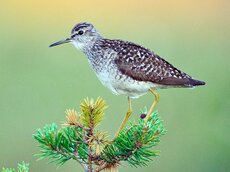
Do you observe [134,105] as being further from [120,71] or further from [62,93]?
[120,71]

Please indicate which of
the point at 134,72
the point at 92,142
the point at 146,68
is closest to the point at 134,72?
the point at 134,72

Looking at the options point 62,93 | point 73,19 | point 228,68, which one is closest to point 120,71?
point 62,93

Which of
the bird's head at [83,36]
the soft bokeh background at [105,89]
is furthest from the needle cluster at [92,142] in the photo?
the soft bokeh background at [105,89]

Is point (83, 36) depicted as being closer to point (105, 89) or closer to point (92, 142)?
point (92, 142)

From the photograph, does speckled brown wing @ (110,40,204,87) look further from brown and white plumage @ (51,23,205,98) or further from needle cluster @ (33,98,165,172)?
needle cluster @ (33,98,165,172)

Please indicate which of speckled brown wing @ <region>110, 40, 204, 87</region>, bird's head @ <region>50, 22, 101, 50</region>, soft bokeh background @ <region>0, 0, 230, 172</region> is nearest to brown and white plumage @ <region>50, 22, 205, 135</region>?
speckled brown wing @ <region>110, 40, 204, 87</region>

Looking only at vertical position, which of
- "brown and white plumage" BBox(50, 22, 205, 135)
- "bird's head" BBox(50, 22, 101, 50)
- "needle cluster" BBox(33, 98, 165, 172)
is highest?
"bird's head" BBox(50, 22, 101, 50)
